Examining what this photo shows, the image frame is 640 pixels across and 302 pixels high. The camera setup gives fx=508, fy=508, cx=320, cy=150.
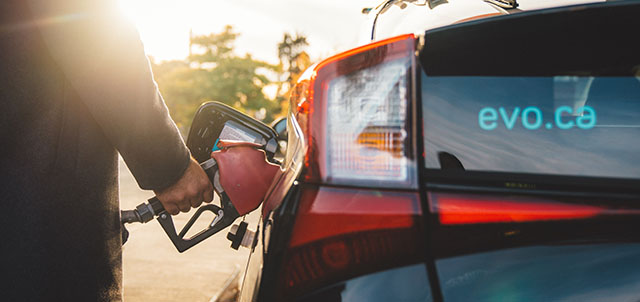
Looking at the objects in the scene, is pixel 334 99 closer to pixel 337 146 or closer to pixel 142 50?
pixel 337 146

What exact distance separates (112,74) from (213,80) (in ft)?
135

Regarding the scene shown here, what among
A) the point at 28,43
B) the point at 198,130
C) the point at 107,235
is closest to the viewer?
the point at 28,43

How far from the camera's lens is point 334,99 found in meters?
1.19

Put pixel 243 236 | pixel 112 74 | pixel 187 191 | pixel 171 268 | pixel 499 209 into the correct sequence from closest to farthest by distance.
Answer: pixel 499 209 → pixel 112 74 → pixel 187 191 → pixel 243 236 → pixel 171 268

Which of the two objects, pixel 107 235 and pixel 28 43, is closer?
pixel 28 43

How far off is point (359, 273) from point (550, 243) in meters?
0.41

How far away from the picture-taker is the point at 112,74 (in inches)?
54.6

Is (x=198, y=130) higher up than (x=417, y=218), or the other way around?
(x=198, y=130)

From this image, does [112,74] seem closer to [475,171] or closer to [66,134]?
[66,134]

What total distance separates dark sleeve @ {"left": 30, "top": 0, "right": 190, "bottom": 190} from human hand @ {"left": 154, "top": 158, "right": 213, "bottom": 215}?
101 mm

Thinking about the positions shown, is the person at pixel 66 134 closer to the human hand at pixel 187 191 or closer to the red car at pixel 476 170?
the human hand at pixel 187 191

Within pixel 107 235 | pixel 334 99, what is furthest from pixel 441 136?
pixel 107 235

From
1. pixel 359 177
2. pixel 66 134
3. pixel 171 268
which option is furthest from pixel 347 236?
pixel 171 268

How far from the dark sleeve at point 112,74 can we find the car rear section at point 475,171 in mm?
523
